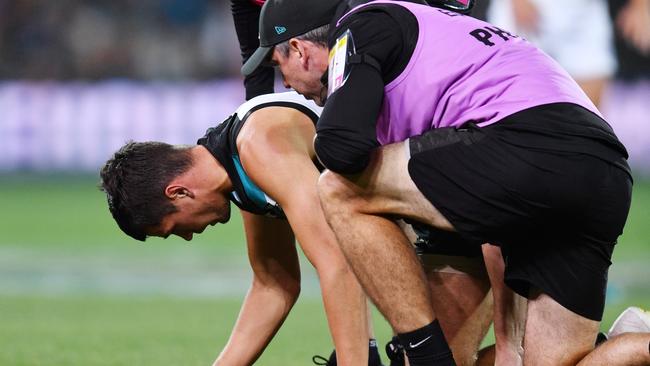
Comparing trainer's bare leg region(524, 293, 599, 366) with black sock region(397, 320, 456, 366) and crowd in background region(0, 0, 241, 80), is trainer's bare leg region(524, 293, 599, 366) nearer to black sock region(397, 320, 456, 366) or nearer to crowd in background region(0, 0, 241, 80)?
black sock region(397, 320, 456, 366)

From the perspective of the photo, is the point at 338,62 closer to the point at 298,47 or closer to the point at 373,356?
the point at 298,47

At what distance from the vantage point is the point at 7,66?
18016 millimetres

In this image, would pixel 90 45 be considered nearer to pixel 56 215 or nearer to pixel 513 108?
pixel 56 215

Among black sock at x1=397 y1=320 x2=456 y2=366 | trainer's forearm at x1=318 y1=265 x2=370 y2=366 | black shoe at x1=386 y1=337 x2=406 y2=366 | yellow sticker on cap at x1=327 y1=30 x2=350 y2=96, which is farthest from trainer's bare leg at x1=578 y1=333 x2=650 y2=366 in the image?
yellow sticker on cap at x1=327 y1=30 x2=350 y2=96

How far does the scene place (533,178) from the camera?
3713 mm

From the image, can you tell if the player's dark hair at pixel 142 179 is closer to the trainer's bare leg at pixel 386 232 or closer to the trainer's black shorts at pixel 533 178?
the trainer's bare leg at pixel 386 232

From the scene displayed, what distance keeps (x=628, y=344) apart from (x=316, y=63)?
1.53 m

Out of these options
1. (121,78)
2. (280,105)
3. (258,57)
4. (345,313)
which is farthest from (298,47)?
(121,78)

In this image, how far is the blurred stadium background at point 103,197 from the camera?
686 cm

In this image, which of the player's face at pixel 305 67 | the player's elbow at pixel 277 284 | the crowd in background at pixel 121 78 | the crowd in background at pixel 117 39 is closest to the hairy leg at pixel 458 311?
the player's elbow at pixel 277 284

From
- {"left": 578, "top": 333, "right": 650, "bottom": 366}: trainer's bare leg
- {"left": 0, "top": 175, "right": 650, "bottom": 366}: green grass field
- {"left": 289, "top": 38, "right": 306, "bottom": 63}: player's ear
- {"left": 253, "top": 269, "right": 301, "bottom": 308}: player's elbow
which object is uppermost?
{"left": 289, "top": 38, "right": 306, "bottom": 63}: player's ear

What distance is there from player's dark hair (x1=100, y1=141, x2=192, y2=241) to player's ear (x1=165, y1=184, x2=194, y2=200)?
20mm

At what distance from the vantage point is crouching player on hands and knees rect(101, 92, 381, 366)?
13.4ft

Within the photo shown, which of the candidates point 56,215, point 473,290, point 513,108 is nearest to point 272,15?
point 513,108
